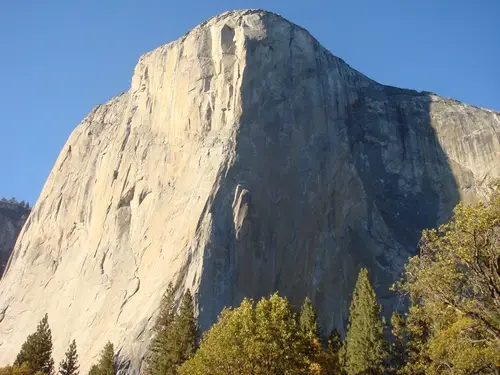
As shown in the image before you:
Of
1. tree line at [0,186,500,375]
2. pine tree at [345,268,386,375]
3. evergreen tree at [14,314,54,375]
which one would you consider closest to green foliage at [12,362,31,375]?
tree line at [0,186,500,375]

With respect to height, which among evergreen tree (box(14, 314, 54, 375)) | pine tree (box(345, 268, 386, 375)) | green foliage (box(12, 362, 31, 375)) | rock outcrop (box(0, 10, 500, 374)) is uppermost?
rock outcrop (box(0, 10, 500, 374))

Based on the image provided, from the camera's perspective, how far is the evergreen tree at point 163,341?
36281mm

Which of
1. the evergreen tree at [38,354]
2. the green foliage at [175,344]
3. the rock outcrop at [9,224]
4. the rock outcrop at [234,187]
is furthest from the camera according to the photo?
the rock outcrop at [9,224]

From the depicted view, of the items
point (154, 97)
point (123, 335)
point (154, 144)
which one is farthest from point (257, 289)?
point (154, 97)

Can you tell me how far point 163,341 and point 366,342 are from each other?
43.6ft

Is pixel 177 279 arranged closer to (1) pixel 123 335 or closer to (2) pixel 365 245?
(1) pixel 123 335

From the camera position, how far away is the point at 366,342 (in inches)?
1446

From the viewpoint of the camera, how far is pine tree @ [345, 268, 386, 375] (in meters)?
36.3

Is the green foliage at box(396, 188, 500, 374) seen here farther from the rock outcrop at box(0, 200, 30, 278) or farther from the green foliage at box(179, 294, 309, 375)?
the rock outcrop at box(0, 200, 30, 278)

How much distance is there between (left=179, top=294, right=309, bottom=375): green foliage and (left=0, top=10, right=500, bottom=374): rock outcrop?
1985 cm

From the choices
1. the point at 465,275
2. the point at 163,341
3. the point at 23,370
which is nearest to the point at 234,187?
the point at 163,341

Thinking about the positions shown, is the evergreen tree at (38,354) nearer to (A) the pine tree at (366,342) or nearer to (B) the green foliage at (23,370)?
(B) the green foliage at (23,370)

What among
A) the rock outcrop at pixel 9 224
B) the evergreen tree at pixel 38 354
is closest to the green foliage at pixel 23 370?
the evergreen tree at pixel 38 354

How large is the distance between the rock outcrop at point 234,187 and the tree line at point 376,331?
24.9 feet
